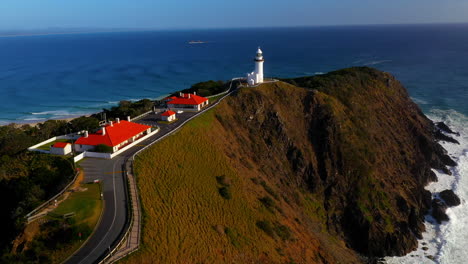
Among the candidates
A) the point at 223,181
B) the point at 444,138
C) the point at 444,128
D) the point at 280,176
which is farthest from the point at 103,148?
the point at 444,128

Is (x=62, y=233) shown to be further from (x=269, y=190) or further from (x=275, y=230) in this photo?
(x=269, y=190)

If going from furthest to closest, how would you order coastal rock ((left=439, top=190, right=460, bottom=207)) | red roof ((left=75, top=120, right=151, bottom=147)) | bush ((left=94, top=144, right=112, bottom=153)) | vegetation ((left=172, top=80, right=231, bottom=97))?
1. vegetation ((left=172, top=80, right=231, bottom=97))
2. coastal rock ((left=439, top=190, right=460, bottom=207))
3. red roof ((left=75, top=120, right=151, bottom=147))
4. bush ((left=94, top=144, right=112, bottom=153))

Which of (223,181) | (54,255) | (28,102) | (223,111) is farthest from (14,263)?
(28,102)

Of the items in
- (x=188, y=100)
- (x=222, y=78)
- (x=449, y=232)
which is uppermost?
(x=188, y=100)

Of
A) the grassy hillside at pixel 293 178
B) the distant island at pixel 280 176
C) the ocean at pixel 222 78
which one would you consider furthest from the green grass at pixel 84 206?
the ocean at pixel 222 78

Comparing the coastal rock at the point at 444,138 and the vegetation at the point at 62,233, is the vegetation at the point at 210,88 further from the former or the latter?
the coastal rock at the point at 444,138

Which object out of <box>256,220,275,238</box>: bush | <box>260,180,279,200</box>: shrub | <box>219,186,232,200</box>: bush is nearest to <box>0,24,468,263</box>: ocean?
<box>260,180,279,200</box>: shrub

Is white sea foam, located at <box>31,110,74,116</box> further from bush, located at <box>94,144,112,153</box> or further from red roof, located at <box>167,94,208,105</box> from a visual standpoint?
bush, located at <box>94,144,112,153</box>

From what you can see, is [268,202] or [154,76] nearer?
[268,202]
